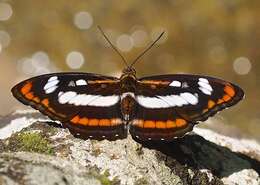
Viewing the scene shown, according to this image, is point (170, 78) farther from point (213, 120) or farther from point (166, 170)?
point (213, 120)

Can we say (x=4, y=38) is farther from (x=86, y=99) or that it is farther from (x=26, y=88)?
(x=86, y=99)

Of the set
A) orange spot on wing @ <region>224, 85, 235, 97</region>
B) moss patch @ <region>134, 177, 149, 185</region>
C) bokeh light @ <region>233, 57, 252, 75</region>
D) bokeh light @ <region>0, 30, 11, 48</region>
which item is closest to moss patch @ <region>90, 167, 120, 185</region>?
moss patch @ <region>134, 177, 149, 185</region>

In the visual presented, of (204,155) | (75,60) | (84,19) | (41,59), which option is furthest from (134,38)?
(204,155)

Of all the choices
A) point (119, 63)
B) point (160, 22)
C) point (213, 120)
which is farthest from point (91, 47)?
point (213, 120)

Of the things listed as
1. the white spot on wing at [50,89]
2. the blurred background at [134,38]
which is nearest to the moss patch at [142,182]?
the white spot on wing at [50,89]

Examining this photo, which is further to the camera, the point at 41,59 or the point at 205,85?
the point at 41,59

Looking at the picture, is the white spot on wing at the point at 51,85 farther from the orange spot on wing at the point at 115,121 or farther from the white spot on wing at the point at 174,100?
the white spot on wing at the point at 174,100
